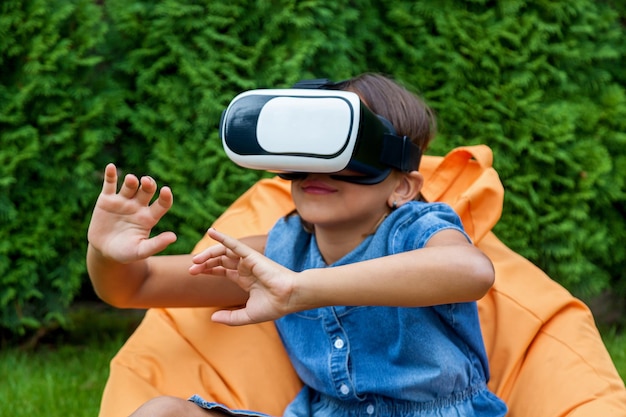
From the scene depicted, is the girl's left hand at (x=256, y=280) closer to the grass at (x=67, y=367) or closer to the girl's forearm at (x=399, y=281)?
the girl's forearm at (x=399, y=281)

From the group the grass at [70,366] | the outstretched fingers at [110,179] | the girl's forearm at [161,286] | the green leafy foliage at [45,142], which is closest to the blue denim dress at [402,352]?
the girl's forearm at [161,286]

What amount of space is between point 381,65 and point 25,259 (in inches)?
67.4

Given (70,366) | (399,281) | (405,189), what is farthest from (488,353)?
(70,366)

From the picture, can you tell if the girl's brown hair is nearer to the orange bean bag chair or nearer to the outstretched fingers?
the orange bean bag chair

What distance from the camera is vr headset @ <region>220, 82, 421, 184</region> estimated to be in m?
1.75

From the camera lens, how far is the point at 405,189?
6.71ft

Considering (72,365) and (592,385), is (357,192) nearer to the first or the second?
Result: (592,385)

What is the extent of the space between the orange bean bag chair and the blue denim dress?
0.19m

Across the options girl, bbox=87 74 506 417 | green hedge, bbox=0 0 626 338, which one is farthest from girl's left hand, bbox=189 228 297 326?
green hedge, bbox=0 0 626 338

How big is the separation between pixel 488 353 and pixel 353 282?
0.80 meters

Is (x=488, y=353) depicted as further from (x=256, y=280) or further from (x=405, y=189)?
(x=256, y=280)

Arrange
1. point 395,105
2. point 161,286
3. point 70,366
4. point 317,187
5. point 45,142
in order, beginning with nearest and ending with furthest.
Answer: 1. point 317,187
2. point 395,105
3. point 161,286
4. point 45,142
5. point 70,366

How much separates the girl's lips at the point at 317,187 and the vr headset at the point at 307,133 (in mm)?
47

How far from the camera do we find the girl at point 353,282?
1674 millimetres
